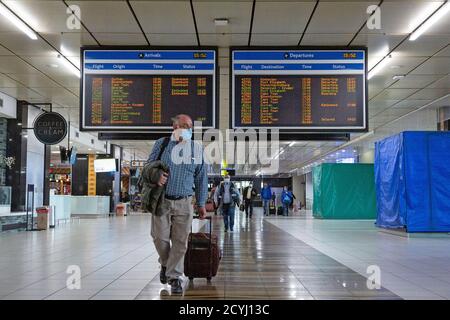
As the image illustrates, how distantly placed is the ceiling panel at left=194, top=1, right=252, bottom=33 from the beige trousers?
2.88 metres

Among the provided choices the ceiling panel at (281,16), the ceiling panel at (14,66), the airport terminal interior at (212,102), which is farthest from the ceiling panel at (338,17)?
the ceiling panel at (14,66)

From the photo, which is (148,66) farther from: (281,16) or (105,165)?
(105,165)

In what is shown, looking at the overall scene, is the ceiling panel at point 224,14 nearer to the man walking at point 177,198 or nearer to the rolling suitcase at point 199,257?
the man walking at point 177,198

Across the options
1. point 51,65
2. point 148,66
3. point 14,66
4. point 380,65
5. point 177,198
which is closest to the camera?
point 177,198

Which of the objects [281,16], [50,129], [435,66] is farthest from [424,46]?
[50,129]

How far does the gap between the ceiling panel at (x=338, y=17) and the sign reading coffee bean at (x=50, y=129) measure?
23.5ft

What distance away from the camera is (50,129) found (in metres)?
12.1

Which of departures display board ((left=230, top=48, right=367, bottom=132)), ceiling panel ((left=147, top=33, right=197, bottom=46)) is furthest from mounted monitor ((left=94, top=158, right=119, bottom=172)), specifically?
departures display board ((left=230, top=48, right=367, bottom=132))

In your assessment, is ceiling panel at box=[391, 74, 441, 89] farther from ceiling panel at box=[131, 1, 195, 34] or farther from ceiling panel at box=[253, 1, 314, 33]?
ceiling panel at box=[131, 1, 195, 34]

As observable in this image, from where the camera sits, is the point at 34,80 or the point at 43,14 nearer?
the point at 43,14

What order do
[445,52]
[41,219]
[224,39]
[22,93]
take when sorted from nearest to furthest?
[224,39] < [445,52] < [22,93] < [41,219]

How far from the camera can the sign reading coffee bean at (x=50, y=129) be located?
1212cm

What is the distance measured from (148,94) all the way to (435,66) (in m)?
5.76
